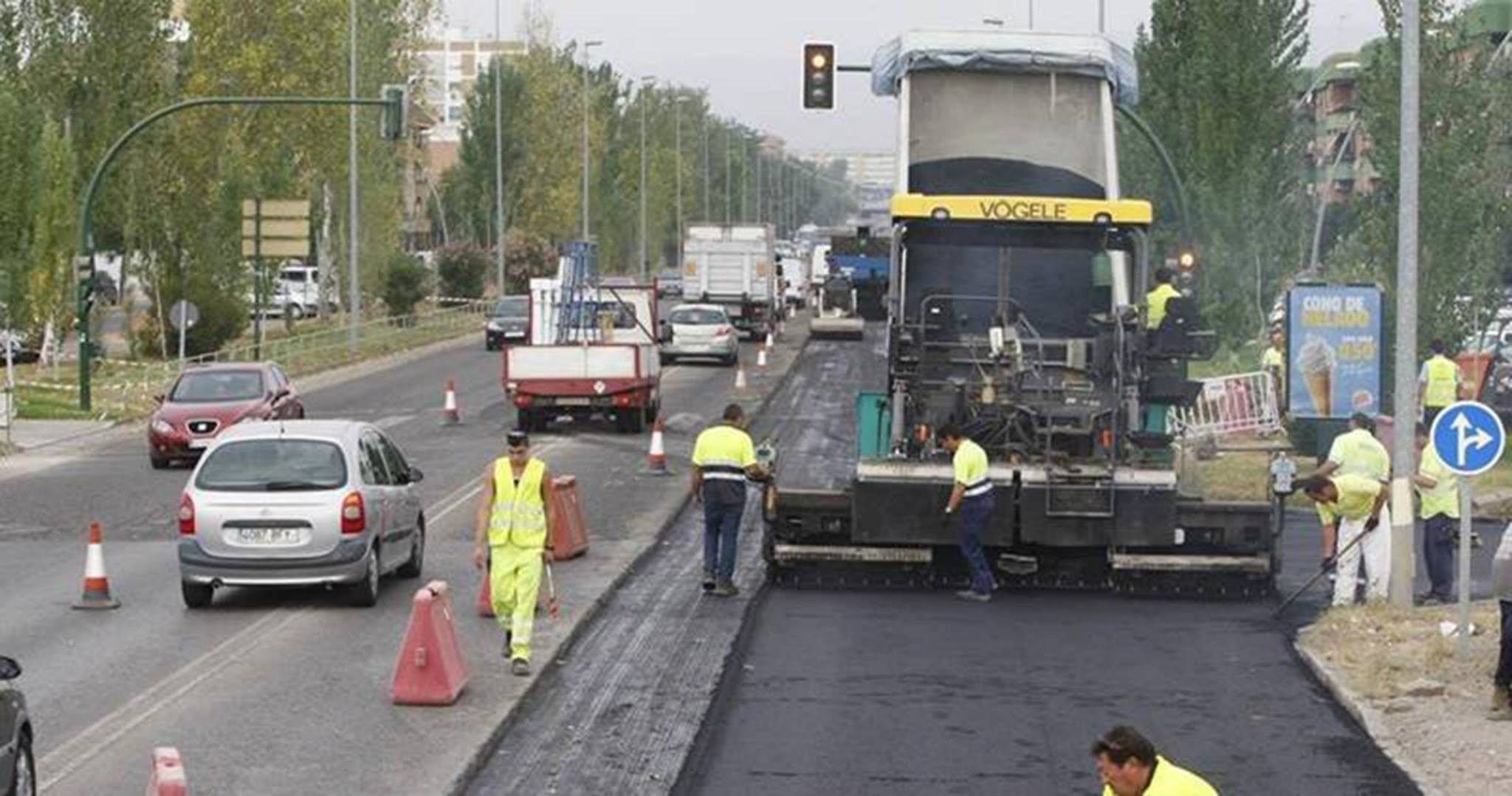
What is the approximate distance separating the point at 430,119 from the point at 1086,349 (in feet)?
335

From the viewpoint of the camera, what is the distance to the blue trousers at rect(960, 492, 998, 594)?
830 inches

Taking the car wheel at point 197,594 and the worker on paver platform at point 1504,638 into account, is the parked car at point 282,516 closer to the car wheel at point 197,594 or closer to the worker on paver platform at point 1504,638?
the car wheel at point 197,594

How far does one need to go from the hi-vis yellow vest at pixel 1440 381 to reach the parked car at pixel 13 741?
23.4 m

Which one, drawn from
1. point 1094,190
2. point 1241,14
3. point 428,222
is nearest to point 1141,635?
point 1094,190

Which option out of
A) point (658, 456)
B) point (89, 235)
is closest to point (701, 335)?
point (89, 235)

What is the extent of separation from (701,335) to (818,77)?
20.2 m

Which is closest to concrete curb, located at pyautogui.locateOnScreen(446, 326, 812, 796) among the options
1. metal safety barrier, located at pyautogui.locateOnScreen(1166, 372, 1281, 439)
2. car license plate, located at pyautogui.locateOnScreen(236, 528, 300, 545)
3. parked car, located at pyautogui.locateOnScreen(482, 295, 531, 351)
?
car license plate, located at pyautogui.locateOnScreen(236, 528, 300, 545)

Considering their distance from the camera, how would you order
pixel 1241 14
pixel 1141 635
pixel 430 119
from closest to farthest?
pixel 1141 635 → pixel 1241 14 → pixel 430 119

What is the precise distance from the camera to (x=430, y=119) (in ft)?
399

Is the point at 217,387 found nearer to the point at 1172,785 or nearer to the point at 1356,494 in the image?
the point at 1356,494

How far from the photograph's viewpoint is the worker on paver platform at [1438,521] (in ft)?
70.7

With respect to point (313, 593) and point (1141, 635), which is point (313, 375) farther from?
point (1141, 635)

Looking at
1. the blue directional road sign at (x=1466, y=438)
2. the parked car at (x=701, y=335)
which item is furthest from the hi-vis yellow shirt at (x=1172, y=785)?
the parked car at (x=701, y=335)

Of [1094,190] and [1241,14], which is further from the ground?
[1241,14]
